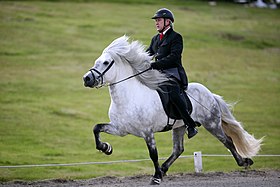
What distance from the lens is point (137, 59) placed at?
1103cm

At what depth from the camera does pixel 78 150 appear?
68.5 feet

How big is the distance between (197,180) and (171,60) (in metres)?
3.03

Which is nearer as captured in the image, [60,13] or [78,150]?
[78,150]

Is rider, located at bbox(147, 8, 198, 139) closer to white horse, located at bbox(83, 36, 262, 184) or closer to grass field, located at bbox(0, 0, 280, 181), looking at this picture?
white horse, located at bbox(83, 36, 262, 184)

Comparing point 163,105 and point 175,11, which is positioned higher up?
point 163,105

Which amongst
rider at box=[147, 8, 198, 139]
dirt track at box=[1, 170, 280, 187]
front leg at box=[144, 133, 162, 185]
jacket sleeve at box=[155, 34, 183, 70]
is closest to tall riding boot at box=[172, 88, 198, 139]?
rider at box=[147, 8, 198, 139]

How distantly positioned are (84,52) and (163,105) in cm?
2871

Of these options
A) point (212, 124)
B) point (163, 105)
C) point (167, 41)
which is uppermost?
point (167, 41)

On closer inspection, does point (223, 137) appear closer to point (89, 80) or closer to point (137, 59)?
point (137, 59)

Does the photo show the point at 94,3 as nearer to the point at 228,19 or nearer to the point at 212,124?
the point at 228,19

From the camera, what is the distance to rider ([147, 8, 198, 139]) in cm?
1106

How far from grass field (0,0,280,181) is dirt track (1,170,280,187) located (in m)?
2.92

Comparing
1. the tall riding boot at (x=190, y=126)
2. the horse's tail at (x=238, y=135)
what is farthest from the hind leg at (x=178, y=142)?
the horse's tail at (x=238, y=135)

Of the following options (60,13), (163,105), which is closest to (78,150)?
(163,105)
